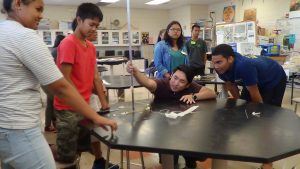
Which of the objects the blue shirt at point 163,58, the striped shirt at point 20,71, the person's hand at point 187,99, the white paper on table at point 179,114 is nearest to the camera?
the striped shirt at point 20,71

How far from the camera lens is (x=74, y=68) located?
68.4 inches

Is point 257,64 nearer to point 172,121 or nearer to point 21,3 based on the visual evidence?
point 172,121

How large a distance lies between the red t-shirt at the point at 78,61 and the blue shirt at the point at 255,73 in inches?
40.8

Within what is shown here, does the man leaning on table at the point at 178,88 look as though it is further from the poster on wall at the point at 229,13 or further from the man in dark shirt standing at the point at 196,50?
the poster on wall at the point at 229,13

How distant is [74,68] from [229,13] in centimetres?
772

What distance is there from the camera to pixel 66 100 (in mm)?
1120

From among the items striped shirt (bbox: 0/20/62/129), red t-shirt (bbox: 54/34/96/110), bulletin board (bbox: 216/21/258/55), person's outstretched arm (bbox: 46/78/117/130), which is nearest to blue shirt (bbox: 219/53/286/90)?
red t-shirt (bbox: 54/34/96/110)

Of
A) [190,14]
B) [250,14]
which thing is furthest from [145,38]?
[250,14]

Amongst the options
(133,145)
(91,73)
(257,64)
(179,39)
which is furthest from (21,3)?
(179,39)

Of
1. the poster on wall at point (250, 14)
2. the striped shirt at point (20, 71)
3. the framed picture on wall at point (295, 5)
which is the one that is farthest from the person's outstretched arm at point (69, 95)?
the poster on wall at point (250, 14)

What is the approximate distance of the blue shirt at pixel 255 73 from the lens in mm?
2031

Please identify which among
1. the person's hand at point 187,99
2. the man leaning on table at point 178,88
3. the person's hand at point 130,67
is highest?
the person's hand at point 130,67

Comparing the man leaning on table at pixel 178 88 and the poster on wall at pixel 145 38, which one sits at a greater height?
the poster on wall at pixel 145 38

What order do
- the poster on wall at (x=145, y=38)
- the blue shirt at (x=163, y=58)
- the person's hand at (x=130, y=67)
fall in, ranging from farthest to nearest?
the poster on wall at (x=145, y=38)
the blue shirt at (x=163, y=58)
the person's hand at (x=130, y=67)
